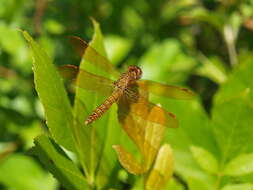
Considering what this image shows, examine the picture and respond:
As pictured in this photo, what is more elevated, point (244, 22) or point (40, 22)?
point (244, 22)

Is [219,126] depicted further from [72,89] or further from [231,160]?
[72,89]

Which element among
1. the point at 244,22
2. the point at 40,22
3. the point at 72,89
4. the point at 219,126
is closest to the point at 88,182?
the point at 219,126

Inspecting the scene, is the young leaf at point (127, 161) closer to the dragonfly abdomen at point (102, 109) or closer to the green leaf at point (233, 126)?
the dragonfly abdomen at point (102, 109)

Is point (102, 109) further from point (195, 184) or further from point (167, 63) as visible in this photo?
point (167, 63)

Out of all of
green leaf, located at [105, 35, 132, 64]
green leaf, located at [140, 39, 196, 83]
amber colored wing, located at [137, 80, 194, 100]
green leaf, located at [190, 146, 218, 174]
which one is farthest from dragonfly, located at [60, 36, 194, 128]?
green leaf, located at [105, 35, 132, 64]

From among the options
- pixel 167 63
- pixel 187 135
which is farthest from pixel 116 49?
pixel 187 135

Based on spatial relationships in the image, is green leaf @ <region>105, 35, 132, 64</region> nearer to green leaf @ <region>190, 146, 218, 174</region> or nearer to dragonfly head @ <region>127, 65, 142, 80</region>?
dragonfly head @ <region>127, 65, 142, 80</region>

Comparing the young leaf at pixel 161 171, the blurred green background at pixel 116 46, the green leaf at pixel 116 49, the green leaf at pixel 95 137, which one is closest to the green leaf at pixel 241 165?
the young leaf at pixel 161 171
